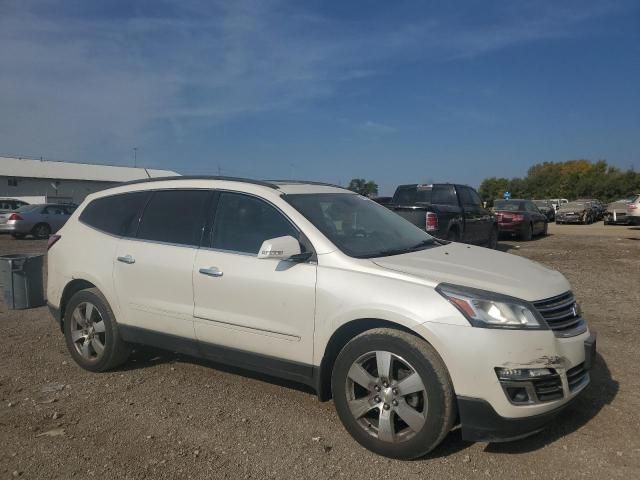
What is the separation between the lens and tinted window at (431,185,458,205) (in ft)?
40.7

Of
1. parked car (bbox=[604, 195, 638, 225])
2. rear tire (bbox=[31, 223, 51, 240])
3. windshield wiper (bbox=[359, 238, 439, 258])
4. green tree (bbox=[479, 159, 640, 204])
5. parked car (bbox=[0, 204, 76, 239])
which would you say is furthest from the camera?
green tree (bbox=[479, 159, 640, 204])

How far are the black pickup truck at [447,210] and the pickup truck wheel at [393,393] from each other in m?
7.37

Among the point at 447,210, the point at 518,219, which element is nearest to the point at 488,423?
the point at 447,210

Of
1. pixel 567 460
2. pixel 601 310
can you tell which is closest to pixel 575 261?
pixel 601 310

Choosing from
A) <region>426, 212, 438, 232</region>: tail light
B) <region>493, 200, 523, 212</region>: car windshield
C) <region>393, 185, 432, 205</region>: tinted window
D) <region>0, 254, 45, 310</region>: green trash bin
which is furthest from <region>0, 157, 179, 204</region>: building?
<region>426, 212, 438, 232</region>: tail light

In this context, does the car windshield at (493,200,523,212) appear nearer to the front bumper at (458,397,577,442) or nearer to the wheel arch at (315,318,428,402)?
the wheel arch at (315,318,428,402)

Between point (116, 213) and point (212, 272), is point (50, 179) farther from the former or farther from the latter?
point (212, 272)

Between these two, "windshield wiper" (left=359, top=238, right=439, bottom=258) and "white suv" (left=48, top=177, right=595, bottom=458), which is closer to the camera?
"white suv" (left=48, top=177, right=595, bottom=458)

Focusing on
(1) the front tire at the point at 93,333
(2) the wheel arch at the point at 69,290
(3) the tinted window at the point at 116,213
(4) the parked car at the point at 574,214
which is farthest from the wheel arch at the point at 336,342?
(4) the parked car at the point at 574,214

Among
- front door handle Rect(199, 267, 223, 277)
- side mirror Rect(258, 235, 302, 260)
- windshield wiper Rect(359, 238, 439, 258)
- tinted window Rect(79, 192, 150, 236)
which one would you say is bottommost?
front door handle Rect(199, 267, 223, 277)

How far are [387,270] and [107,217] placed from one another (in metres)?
2.95

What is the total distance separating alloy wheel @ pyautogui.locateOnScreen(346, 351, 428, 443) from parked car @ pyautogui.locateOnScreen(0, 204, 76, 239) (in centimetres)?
1997

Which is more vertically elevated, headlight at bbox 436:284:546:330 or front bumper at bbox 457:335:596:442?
headlight at bbox 436:284:546:330

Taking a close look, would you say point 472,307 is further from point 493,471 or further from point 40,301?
point 40,301
